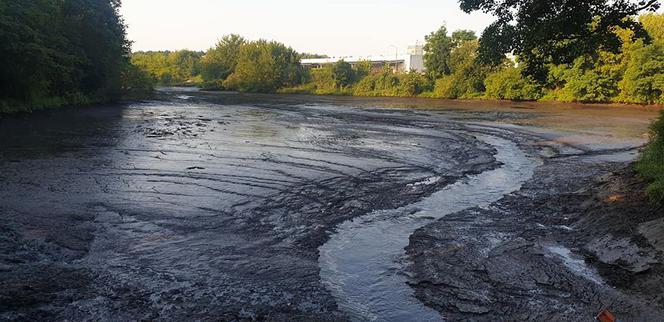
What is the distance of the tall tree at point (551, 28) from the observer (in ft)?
37.2

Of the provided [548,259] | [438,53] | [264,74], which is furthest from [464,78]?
[548,259]

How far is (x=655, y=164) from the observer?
12.2 m

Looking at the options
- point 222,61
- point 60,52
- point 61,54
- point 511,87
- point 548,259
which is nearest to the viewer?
point 548,259

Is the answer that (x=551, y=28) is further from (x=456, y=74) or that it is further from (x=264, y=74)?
(x=264, y=74)

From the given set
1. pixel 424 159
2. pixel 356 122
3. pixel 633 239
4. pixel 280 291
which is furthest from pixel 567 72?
pixel 280 291

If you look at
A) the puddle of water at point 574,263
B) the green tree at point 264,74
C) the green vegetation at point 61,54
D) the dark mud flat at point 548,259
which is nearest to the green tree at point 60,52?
the green vegetation at point 61,54

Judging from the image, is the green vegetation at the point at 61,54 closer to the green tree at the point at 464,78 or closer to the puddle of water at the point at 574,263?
the puddle of water at the point at 574,263

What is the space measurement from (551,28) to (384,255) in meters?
6.68

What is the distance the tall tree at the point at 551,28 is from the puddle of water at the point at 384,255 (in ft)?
13.1

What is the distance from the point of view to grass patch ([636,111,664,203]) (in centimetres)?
1035

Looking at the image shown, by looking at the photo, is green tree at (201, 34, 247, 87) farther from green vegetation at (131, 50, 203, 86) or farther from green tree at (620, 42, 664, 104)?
green tree at (620, 42, 664, 104)

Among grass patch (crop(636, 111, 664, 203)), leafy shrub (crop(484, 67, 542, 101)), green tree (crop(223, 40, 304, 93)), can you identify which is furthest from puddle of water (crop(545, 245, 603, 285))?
Answer: green tree (crop(223, 40, 304, 93))

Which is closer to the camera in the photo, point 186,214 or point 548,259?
point 548,259

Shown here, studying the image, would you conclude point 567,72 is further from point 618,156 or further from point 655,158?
point 655,158
